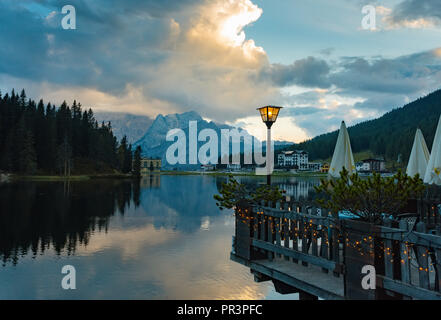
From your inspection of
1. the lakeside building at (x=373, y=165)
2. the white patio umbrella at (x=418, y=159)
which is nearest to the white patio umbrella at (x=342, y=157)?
the white patio umbrella at (x=418, y=159)

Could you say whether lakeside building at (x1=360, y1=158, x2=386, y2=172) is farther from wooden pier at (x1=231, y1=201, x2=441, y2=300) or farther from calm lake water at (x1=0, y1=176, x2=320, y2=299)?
wooden pier at (x1=231, y1=201, x2=441, y2=300)

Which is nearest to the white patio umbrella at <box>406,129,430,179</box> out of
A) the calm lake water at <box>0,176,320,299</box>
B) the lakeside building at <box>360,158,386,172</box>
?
the calm lake water at <box>0,176,320,299</box>

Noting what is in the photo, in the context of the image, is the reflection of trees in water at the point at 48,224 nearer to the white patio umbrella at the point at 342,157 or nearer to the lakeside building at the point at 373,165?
the white patio umbrella at the point at 342,157

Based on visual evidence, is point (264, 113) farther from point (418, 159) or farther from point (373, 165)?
point (373, 165)

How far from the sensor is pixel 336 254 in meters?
7.55

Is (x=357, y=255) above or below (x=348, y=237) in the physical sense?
below

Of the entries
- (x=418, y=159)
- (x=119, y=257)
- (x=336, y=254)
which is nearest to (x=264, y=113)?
(x=336, y=254)

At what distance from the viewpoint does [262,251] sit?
392 inches

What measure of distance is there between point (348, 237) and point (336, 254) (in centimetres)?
74

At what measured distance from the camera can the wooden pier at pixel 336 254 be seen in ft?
20.0

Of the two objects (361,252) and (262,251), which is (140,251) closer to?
(262,251)
